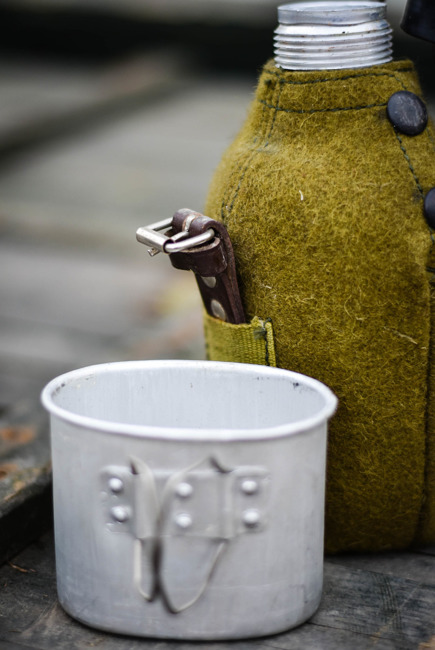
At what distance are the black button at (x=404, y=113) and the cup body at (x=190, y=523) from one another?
1.06 ft

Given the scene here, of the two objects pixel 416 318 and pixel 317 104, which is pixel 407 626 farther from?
pixel 317 104

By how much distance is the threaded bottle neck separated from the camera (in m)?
1.08

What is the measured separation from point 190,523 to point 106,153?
3.48 meters

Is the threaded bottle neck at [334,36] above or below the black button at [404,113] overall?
above

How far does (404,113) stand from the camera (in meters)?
1.08

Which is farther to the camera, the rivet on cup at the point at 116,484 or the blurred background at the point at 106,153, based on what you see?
the blurred background at the point at 106,153

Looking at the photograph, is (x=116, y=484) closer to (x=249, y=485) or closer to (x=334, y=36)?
(x=249, y=485)

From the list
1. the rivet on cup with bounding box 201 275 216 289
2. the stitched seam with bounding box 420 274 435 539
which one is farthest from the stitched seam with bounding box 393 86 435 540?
the rivet on cup with bounding box 201 275 216 289

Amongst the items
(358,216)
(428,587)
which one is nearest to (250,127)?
(358,216)

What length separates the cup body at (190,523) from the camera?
0.92 meters

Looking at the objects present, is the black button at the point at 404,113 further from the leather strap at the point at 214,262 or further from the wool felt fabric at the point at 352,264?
the leather strap at the point at 214,262

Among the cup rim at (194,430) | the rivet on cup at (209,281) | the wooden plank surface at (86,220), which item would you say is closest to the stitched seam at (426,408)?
the cup rim at (194,430)

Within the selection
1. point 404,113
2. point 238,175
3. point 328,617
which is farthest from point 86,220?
point 328,617

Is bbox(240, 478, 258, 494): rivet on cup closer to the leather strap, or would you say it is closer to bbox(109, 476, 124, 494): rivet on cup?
bbox(109, 476, 124, 494): rivet on cup
